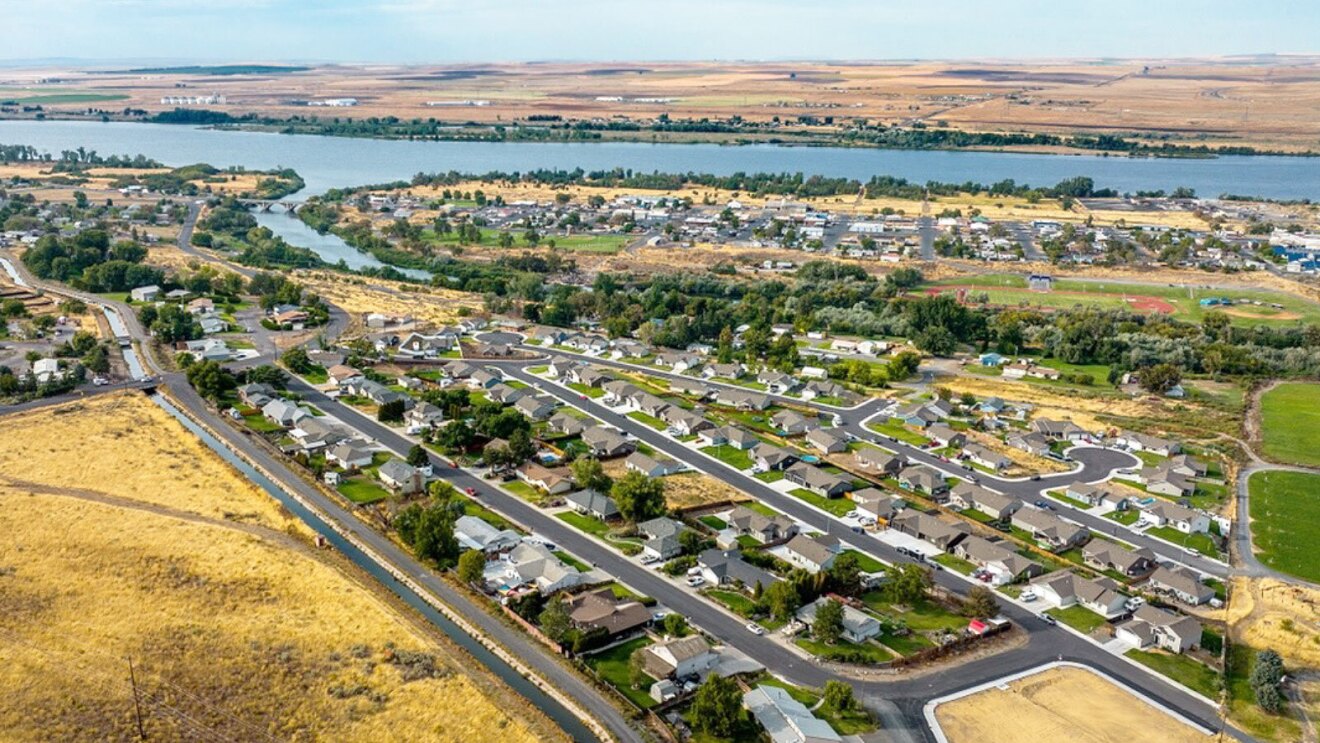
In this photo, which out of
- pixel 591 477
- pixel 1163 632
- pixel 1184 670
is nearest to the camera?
pixel 1184 670

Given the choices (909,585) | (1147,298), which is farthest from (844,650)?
(1147,298)

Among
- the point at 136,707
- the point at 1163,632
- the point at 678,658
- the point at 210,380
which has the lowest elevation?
the point at 1163,632

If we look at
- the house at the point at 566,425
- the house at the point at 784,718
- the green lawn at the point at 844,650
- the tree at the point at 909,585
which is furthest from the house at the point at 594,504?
the house at the point at 784,718

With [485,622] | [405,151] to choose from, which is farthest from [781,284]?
[405,151]

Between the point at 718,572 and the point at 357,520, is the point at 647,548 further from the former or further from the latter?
the point at 357,520

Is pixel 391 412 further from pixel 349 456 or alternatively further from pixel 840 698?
pixel 840 698
